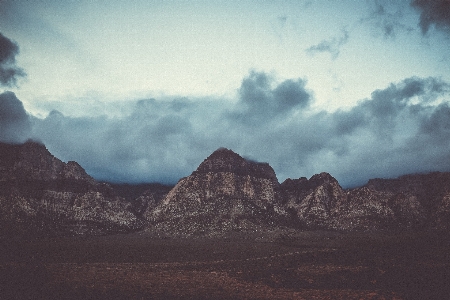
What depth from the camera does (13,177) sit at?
366 feet

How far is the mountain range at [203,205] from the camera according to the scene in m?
107

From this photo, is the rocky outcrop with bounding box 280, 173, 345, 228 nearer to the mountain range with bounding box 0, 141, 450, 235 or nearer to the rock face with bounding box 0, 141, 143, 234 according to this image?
the mountain range with bounding box 0, 141, 450, 235

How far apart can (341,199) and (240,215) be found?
54.0m

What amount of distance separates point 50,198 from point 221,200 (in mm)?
69967

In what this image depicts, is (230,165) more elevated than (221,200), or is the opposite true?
(230,165)

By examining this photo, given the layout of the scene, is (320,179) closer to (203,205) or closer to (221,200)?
(221,200)

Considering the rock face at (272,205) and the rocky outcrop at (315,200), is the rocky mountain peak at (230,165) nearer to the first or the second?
the rock face at (272,205)

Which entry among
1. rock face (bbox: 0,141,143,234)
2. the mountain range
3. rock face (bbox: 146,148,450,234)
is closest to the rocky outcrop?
rock face (bbox: 146,148,450,234)

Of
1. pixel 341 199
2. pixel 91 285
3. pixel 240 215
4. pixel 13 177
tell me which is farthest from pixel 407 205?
pixel 13 177

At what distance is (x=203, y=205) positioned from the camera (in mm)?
130500

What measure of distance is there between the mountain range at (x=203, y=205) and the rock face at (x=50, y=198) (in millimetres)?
315

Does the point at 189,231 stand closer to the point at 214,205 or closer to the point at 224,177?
the point at 214,205

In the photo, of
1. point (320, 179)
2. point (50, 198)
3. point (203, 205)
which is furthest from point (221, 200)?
point (50, 198)

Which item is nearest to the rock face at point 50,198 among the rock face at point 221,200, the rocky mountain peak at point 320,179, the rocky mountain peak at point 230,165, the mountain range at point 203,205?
the mountain range at point 203,205
